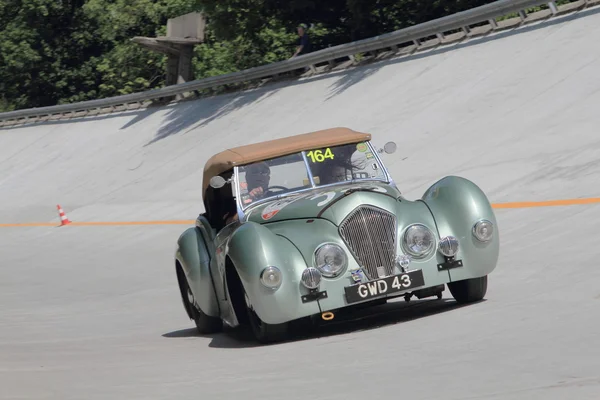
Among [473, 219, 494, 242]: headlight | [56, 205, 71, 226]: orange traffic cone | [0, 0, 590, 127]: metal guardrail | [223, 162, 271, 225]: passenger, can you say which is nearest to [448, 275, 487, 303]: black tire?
[473, 219, 494, 242]: headlight

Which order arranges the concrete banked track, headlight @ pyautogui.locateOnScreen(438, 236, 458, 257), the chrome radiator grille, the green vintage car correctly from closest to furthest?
the concrete banked track → the green vintage car → the chrome radiator grille → headlight @ pyautogui.locateOnScreen(438, 236, 458, 257)

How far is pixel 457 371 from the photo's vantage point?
6082mm

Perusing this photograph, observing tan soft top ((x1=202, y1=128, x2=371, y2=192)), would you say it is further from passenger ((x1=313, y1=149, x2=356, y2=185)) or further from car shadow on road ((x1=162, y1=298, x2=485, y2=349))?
car shadow on road ((x1=162, y1=298, x2=485, y2=349))

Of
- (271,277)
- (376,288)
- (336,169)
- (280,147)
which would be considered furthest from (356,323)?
(280,147)

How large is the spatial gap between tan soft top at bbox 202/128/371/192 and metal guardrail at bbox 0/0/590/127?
13.2 meters

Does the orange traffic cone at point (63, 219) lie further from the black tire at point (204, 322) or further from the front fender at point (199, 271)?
the front fender at point (199, 271)

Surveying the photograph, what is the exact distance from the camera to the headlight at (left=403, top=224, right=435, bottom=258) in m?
8.52

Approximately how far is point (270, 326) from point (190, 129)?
22.3 metres

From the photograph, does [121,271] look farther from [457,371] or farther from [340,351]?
[457,371]

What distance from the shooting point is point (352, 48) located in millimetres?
27016

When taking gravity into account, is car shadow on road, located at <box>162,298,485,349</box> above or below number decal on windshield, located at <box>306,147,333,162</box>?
below

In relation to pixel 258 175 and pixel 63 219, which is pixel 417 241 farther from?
pixel 63 219

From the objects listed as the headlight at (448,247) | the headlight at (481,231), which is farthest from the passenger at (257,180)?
the headlight at (481,231)

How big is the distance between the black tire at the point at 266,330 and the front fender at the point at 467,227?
4.60 ft
